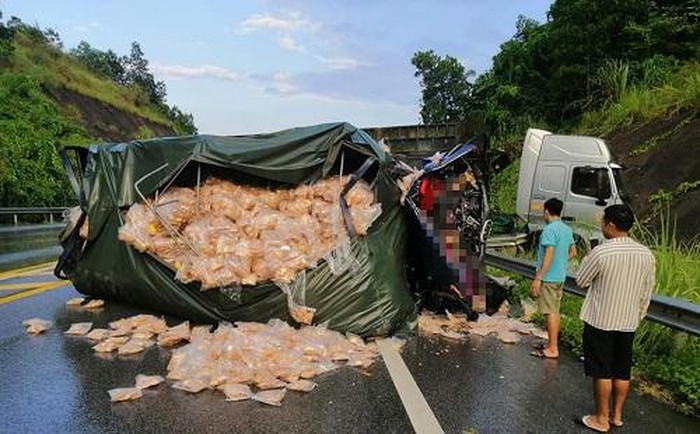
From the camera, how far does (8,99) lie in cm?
3195

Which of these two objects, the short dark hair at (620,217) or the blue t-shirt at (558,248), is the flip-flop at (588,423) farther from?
the blue t-shirt at (558,248)

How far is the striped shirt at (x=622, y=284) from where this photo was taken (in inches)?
177

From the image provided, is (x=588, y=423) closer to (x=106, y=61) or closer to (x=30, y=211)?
(x=30, y=211)

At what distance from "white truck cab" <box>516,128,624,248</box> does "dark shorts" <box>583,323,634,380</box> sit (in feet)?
29.6

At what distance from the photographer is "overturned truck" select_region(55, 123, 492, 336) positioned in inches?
264

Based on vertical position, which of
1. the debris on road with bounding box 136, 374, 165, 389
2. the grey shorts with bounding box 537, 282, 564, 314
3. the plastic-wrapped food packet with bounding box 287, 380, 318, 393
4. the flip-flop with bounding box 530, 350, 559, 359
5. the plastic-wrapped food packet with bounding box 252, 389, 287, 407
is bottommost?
the flip-flop with bounding box 530, 350, 559, 359

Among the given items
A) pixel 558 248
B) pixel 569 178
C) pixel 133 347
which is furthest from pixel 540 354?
pixel 569 178

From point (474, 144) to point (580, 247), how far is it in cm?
617

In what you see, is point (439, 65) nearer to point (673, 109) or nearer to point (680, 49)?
point (680, 49)

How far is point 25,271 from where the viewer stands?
442 inches

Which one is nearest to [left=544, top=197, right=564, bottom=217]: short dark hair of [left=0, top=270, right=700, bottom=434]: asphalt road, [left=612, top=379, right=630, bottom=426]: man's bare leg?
[left=0, top=270, right=700, bottom=434]: asphalt road

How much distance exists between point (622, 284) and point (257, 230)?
4.12 metres

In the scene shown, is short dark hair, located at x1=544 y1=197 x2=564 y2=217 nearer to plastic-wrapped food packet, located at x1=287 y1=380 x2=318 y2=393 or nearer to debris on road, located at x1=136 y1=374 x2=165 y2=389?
plastic-wrapped food packet, located at x1=287 y1=380 x2=318 y2=393

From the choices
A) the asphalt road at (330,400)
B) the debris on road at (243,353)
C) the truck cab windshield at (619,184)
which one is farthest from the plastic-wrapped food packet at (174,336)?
the truck cab windshield at (619,184)
